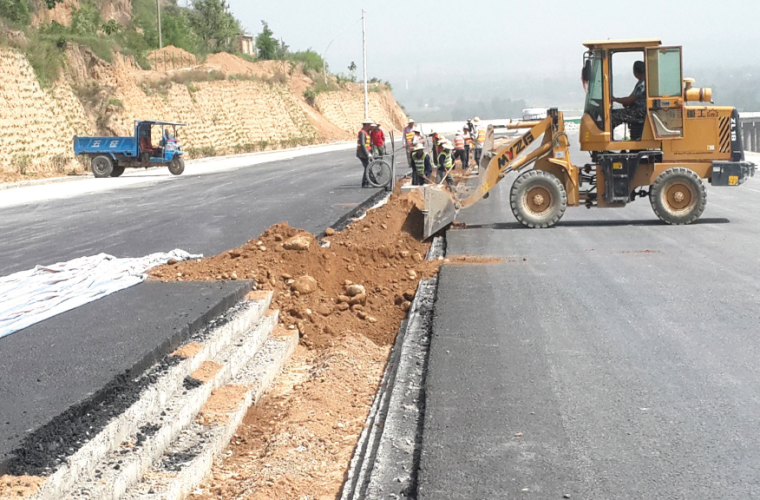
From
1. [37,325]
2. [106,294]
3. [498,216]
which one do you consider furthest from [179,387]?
[498,216]

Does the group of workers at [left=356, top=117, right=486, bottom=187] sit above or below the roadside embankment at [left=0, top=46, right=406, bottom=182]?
below

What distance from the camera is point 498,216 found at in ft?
54.7

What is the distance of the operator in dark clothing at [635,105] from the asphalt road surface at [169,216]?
530 cm

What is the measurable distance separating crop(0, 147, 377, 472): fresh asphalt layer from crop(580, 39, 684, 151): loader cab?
4.91m

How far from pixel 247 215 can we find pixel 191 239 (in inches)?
142

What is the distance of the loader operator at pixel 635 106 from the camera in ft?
47.9

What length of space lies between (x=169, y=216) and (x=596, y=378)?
12885mm

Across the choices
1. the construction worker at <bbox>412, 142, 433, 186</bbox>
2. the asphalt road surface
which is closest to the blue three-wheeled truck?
the asphalt road surface

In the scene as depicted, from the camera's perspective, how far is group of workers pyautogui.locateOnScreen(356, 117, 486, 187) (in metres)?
20.2

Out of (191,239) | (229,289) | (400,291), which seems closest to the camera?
(229,289)

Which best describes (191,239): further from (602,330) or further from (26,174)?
(26,174)

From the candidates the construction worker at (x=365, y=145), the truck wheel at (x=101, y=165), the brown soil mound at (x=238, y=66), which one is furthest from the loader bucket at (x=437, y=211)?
the brown soil mound at (x=238, y=66)

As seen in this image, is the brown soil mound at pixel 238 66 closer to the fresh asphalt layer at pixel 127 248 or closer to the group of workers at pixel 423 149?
the fresh asphalt layer at pixel 127 248

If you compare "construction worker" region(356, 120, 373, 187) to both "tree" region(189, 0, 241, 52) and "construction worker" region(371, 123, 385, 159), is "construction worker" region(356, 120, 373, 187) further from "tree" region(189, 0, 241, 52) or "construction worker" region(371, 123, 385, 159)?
"tree" region(189, 0, 241, 52)
